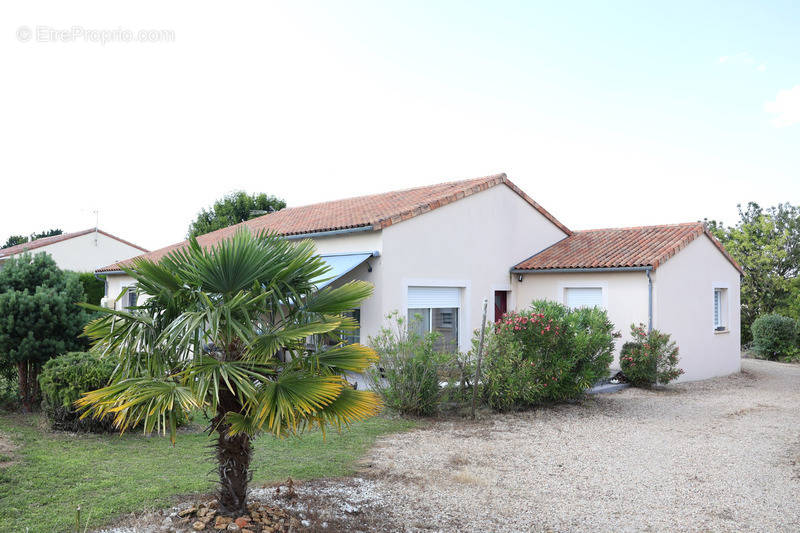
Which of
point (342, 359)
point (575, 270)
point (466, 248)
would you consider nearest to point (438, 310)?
point (466, 248)

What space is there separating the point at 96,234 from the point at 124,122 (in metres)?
29.3

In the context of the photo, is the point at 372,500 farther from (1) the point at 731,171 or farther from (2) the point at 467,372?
(1) the point at 731,171

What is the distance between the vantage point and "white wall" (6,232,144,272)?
1581 inches

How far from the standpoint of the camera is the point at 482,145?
24.6 metres

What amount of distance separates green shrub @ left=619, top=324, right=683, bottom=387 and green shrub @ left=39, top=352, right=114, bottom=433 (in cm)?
1406

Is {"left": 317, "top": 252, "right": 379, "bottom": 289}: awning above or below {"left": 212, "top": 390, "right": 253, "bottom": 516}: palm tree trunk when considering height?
above

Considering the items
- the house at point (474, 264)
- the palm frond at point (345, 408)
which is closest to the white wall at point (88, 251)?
the house at point (474, 264)

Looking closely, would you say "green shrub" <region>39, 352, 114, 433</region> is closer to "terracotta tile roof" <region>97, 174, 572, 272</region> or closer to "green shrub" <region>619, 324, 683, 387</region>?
"terracotta tile roof" <region>97, 174, 572, 272</region>

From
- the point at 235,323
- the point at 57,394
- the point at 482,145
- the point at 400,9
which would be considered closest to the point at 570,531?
the point at 235,323

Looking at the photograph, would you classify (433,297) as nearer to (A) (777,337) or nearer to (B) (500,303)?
(B) (500,303)

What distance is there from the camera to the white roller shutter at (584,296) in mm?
18531

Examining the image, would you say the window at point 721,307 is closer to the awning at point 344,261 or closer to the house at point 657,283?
the house at point 657,283

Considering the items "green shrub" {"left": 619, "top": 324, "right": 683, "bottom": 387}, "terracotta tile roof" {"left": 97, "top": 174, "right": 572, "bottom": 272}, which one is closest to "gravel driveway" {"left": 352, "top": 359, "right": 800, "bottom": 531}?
"green shrub" {"left": 619, "top": 324, "right": 683, "bottom": 387}

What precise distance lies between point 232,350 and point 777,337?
98.9ft
